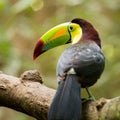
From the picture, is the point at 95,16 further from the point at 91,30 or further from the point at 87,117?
the point at 87,117

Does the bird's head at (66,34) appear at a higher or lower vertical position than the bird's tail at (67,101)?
higher

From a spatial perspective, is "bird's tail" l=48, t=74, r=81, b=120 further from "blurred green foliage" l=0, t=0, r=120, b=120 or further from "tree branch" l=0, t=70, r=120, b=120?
"blurred green foliage" l=0, t=0, r=120, b=120

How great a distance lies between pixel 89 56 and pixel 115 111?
1.32 feet

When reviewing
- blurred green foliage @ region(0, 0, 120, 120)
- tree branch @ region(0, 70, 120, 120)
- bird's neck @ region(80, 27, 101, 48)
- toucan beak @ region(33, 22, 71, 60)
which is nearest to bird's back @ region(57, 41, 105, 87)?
tree branch @ region(0, 70, 120, 120)

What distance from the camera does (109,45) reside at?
11.7ft

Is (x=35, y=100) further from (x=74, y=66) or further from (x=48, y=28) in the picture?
(x=48, y=28)

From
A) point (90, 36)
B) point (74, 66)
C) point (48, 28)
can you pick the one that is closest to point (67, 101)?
point (74, 66)

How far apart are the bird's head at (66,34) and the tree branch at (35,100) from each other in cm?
30

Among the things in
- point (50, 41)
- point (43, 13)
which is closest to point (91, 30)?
point (50, 41)

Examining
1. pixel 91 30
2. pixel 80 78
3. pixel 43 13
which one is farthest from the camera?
pixel 43 13

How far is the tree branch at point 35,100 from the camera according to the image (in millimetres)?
1799

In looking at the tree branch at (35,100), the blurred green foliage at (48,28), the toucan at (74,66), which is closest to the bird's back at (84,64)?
the toucan at (74,66)

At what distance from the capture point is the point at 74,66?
2.00 meters

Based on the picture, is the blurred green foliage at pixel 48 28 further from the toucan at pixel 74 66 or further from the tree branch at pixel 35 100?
the tree branch at pixel 35 100
